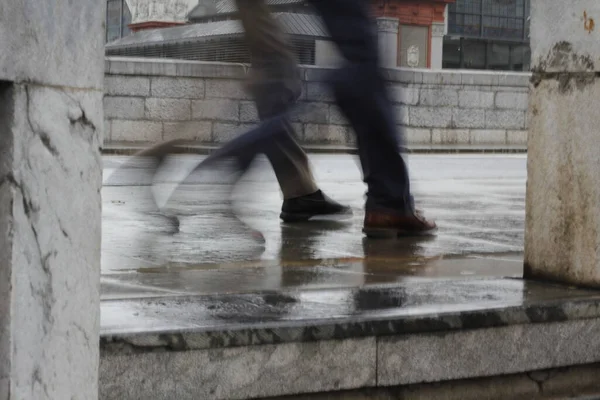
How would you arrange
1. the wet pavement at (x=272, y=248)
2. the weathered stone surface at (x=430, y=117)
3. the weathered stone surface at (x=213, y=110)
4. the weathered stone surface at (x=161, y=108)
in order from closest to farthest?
the wet pavement at (x=272, y=248) < the weathered stone surface at (x=213, y=110) < the weathered stone surface at (x=161, y=108) < the weathered stone surface at (x=430, y=117)

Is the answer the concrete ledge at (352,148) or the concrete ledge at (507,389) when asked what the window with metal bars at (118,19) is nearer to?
the concrete ledge at (352,148)

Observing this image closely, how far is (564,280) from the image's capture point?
10.9 feet

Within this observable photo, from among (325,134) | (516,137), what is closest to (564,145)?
(325,134)

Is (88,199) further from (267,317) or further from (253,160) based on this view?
(253,160)

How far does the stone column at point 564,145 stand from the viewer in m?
3.26

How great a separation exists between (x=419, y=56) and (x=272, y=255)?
104ft

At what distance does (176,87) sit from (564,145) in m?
14.1

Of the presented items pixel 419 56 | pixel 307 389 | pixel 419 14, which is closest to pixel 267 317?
pixel 307 389

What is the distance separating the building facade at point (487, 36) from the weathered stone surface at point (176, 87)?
23595mm

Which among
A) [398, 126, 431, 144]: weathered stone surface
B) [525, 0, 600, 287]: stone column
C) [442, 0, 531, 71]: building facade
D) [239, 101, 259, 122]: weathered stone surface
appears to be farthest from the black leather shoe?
[442, 0, 531, 71]: building facade

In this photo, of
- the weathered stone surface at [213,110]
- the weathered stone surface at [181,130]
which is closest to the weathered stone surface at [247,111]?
the weathered stone surface at [213,110]

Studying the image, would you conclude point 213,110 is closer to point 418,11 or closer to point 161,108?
point 161,108

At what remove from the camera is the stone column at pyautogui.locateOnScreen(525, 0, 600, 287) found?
10.7 feet

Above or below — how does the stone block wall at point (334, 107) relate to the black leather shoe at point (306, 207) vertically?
above
